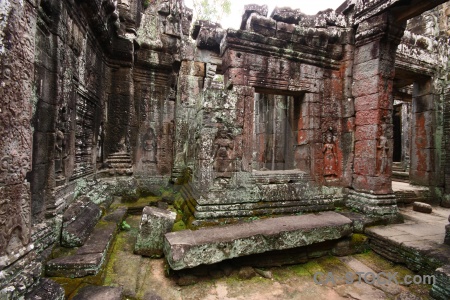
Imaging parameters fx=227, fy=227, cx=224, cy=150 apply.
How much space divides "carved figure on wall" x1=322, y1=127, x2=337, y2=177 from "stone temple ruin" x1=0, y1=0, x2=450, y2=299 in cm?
3

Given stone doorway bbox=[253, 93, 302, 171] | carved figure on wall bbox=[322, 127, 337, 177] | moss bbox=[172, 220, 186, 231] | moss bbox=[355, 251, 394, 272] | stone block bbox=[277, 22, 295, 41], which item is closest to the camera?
moss bbox=[355, 251, 394, 272]

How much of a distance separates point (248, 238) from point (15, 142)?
2.84 meters

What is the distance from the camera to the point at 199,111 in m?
4.21

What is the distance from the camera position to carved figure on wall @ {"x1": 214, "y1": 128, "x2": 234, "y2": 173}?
13.3 feet

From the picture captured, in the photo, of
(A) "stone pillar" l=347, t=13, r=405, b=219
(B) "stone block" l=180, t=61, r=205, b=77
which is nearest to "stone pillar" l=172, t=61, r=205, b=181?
(B) "stone block" l=180, t=61, r=205, b=77

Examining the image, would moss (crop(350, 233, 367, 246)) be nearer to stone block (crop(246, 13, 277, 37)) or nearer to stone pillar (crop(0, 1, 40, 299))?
stone block (crop(246, 13, 277, 37))

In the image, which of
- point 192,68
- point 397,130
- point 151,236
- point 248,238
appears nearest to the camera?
point 248,238

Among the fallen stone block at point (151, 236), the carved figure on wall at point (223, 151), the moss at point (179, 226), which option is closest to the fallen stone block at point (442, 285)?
the carved figure on wall at point (223, 151)

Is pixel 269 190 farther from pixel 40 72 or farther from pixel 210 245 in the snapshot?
pixel 40 72

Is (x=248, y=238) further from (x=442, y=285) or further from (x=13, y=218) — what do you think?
(x=13, y=218)

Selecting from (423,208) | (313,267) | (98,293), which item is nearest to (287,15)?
(313,267)

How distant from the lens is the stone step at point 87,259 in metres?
2.56

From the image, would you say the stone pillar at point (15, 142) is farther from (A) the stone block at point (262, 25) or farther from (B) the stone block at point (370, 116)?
(B) the stone block at point (370, 116)

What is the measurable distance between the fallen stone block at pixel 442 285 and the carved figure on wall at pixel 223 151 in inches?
121
